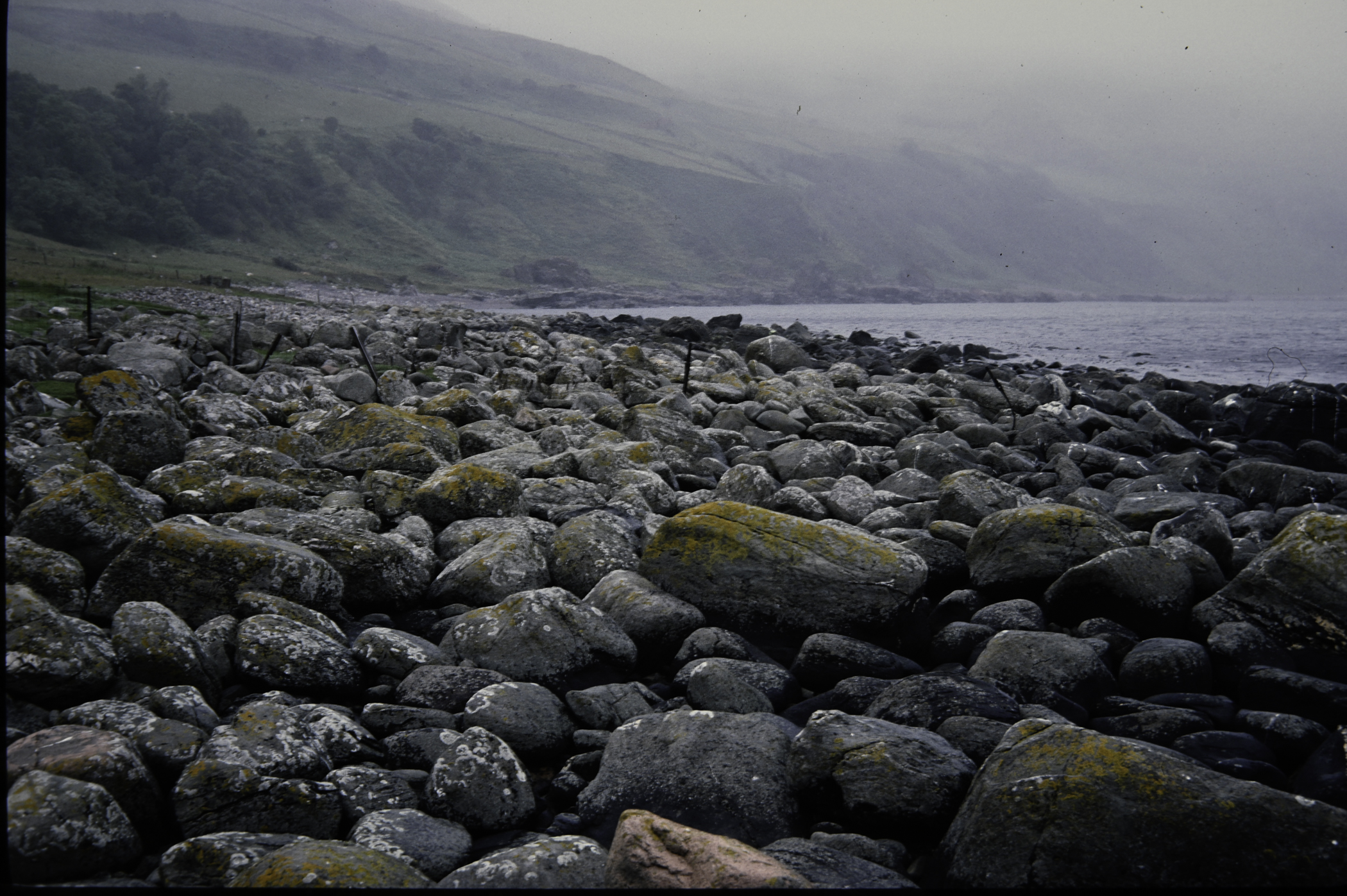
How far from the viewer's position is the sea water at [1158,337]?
35.6m

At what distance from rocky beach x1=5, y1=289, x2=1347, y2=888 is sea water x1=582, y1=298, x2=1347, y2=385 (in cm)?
2954

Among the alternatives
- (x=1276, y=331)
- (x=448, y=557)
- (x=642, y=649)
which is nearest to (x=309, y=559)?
(x=448, y=557)

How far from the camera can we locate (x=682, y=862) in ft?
10.4

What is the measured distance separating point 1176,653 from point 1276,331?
68.5 m

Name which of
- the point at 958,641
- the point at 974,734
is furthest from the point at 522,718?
the point at 958,641

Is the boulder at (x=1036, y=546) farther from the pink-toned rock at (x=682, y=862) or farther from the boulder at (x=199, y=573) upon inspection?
the boulder at (x=199, y=573)

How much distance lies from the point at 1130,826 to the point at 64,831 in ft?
14.1

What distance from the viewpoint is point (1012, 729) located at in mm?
4031

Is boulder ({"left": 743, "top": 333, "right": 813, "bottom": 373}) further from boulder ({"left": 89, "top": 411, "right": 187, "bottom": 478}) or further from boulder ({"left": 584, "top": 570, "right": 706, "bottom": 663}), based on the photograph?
boulder ({"left": 584, "top": 570, "right": 706, "bottom": 663})

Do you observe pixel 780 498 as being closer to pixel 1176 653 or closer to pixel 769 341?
pixel 1176 653

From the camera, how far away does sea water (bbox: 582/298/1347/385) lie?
35.6 m

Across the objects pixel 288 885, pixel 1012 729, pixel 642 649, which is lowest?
pixel 642 649

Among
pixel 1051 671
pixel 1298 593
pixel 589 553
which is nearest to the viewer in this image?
pixel 1051 671

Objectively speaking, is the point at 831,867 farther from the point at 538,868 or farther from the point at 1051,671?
the point at 1051,671
